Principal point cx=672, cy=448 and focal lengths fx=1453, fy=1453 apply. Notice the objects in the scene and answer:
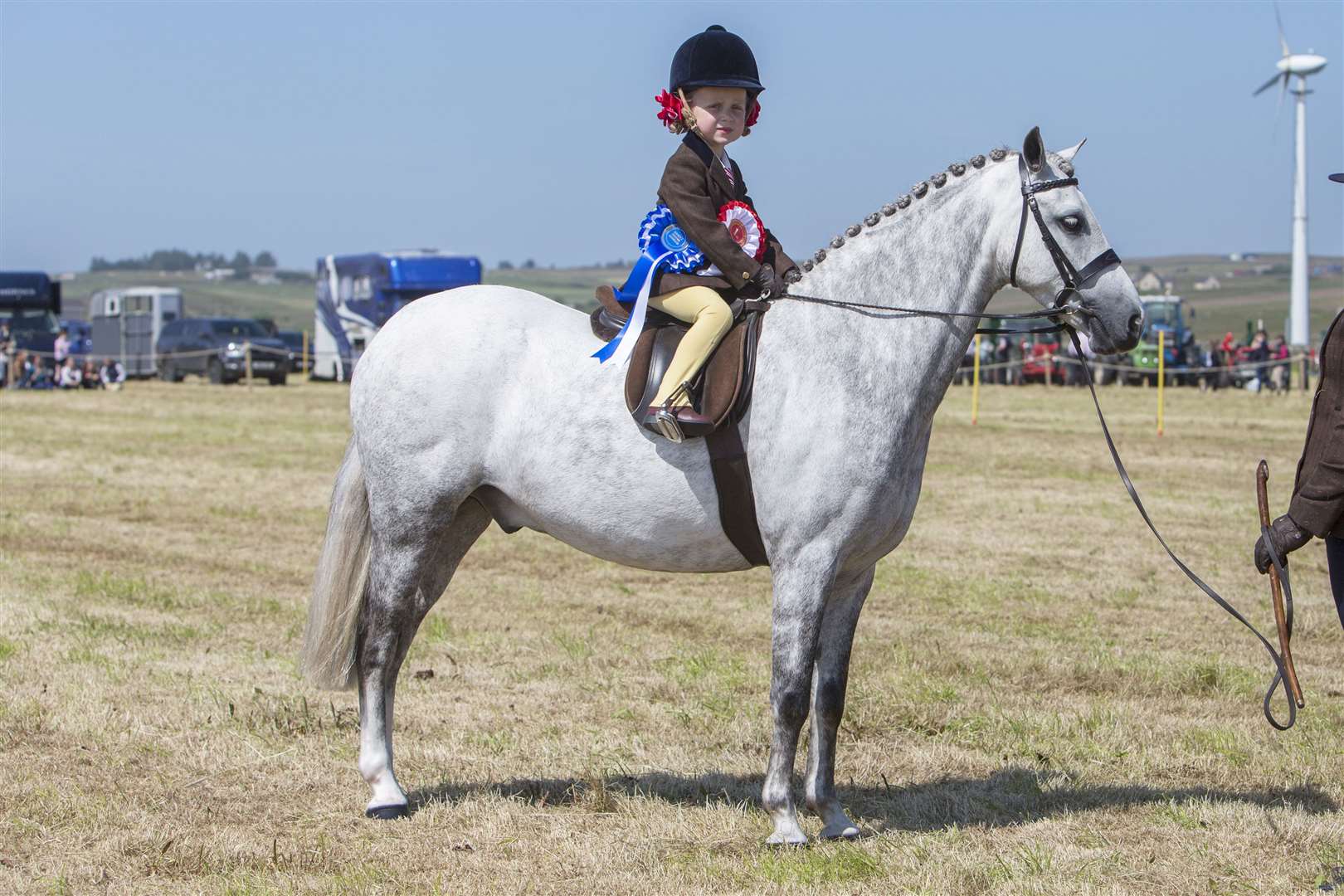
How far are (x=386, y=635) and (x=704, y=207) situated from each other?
7.19 ft

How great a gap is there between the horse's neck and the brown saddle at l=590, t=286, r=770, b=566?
14cm

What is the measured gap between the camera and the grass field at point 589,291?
372 feet

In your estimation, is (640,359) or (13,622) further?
(13,622)

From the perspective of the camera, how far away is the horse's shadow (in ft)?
19.6

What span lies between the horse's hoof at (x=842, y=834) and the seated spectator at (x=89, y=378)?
35246 millimetres

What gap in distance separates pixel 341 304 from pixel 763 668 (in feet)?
114

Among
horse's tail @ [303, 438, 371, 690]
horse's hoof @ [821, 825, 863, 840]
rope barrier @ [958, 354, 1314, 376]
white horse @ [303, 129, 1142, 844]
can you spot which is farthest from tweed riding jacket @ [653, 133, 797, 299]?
rope barrier @ [958, 354, 1314, 376]

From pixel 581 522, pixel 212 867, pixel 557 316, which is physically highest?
pixel 557 316

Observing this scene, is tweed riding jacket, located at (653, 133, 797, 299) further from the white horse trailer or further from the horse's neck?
the white horse trailer

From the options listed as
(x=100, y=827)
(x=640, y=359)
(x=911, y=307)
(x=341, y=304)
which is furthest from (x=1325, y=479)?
(x=341, y=304)

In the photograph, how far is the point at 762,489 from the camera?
5.44 meters

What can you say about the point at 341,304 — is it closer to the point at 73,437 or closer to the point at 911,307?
the point at 73,437

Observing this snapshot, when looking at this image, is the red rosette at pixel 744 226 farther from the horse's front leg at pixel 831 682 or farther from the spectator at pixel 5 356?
the spectator at pixel 5 356

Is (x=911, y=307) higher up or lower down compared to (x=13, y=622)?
higher up
